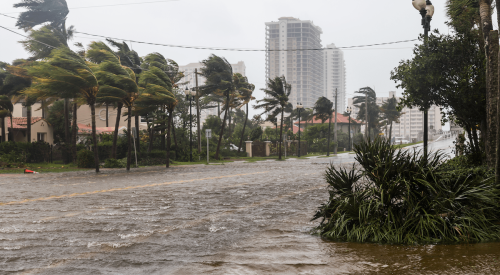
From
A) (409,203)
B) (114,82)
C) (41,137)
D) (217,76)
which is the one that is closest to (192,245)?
(409,203)

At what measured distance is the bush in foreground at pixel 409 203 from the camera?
19.2 feet

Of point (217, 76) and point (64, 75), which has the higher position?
point (217, 76)

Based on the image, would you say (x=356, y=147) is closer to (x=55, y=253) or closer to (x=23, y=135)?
(x=55, y=253)

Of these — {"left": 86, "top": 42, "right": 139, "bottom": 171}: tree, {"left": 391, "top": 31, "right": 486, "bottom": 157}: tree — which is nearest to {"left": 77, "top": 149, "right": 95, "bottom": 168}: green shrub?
{"left": 86, "top": 42, "right": 139, "bottom": 171}: tree

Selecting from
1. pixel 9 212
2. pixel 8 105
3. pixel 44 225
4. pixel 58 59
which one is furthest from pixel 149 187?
pixel 8 105

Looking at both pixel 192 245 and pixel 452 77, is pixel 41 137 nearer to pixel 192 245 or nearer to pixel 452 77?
pixel 452 77

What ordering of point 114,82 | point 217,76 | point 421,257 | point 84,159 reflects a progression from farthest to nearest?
point 217,76
point 84,159
point 114,82
point 421,257

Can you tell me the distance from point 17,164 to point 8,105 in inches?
395

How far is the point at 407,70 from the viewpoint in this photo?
507 inches

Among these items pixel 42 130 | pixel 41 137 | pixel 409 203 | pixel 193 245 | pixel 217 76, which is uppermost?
pixel 217 76

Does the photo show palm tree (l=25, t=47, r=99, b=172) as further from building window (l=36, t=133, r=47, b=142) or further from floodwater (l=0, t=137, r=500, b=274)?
building window (l=36, t=133, r=47, b=142)

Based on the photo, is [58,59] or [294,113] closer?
[58,59]

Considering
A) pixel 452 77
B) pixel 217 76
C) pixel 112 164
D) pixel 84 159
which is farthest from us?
pixel 217 76

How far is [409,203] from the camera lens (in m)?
6.07
